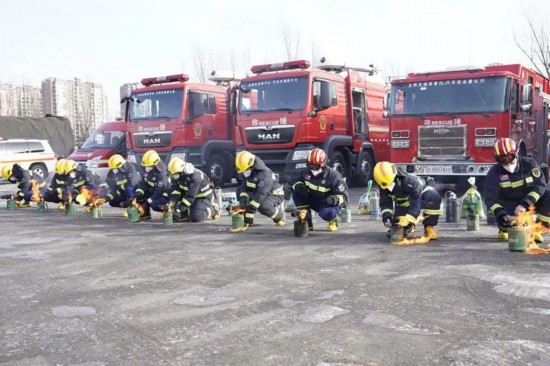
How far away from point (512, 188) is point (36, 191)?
39.0 feet

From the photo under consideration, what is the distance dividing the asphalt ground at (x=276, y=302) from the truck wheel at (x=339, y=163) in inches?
249

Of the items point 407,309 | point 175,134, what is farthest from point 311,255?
point 175,134

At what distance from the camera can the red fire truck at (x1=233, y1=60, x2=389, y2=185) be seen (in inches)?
570

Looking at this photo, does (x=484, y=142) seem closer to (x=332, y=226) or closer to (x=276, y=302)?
(x=332, y=226)

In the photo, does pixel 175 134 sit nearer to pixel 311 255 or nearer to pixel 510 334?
pixel 311 255

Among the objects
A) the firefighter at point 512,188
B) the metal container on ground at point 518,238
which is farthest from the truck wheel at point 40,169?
the metal container on ground at point 518,238

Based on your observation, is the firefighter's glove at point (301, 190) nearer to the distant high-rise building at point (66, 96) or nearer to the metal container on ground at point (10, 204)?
the metal container on ground at point (10, 204)

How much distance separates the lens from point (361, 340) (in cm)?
418

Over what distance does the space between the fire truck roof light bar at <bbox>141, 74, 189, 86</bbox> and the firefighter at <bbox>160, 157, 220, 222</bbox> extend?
6.00 m

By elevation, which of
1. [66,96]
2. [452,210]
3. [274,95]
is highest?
[66,96]

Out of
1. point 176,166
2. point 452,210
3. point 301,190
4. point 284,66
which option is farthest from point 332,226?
point 284,66

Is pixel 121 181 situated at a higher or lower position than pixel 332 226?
higher

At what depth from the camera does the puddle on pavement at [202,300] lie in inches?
209

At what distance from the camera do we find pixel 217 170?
17469 mm
